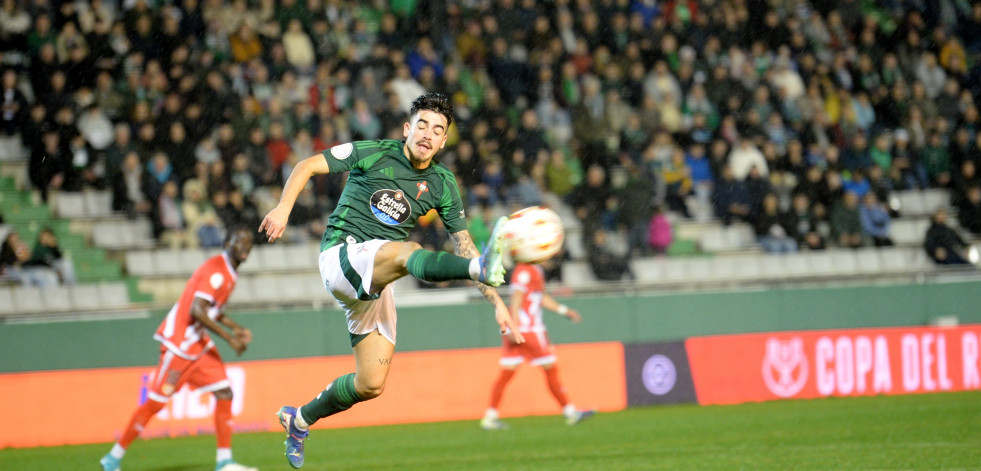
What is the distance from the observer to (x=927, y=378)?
1520cm

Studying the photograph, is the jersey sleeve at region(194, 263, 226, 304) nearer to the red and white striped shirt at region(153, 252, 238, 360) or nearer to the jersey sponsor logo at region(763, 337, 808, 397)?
the red and white striped shirt at region(153, 252, 238, 360)

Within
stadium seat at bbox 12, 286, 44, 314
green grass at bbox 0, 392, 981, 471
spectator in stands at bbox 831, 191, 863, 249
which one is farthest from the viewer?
spectator in stands at bbox 831, 191, 863, 249

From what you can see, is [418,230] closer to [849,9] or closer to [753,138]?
[753,138]

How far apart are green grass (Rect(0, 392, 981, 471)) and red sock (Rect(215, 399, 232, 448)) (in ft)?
1.57

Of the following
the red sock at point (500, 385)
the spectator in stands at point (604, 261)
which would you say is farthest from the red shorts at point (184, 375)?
the spectator in stands at point (604, 261)

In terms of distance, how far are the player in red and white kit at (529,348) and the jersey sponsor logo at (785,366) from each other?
3.40m

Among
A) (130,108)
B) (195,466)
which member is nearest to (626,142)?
(130,108)

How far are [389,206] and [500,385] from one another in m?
6.07

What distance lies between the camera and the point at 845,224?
17281 mm

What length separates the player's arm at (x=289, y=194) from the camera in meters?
5.73

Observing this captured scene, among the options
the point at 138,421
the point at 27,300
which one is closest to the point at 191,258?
the point at 27,300

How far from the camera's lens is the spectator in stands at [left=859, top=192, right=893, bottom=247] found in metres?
17.5

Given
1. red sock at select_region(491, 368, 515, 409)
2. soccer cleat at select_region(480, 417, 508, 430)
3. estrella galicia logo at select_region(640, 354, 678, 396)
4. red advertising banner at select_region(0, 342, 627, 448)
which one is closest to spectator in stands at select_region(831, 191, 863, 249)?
estrella galicia logo at select_region(640, 354, 678, 396)

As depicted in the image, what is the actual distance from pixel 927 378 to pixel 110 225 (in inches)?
417
